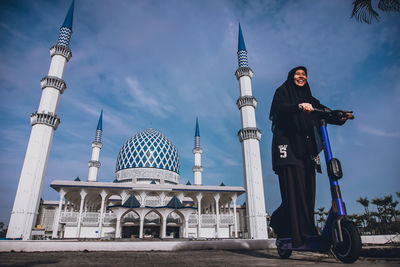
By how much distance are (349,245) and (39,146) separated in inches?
927

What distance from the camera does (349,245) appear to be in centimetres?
227

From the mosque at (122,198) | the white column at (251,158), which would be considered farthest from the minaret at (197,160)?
the white column at (251,158)

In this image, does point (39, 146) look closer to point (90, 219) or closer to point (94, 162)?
point (90, 219)

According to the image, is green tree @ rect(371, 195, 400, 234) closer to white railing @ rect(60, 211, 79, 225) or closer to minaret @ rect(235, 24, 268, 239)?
minaret @ rect(235, 24, 268, 239)

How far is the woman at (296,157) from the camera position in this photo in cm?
299

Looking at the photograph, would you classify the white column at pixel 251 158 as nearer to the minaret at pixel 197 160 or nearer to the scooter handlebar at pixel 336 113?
the minaret at pixel 197 160

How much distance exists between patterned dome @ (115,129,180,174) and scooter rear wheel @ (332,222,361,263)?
109 feet

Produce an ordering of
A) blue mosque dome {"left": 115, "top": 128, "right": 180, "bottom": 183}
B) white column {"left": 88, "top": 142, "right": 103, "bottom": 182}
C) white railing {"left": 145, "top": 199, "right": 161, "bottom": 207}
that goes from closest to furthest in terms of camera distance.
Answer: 1. white railing {"left": 145, "top": 199, "right": 161, "bottom": 207}
2. white column {"left": 88, "top": 142, "right": 103, "bottom": 182}
3. blue mosque dome {"left": 115, "top": 128, "right": 180, "bottom": 183}

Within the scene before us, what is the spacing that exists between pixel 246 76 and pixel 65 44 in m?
19.2

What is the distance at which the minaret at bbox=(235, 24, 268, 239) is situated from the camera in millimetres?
21391

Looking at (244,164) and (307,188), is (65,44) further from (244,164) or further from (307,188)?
(307,188)

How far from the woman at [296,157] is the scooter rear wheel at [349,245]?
0.50 m

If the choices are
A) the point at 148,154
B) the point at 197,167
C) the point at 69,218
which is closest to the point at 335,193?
the point at 69,218

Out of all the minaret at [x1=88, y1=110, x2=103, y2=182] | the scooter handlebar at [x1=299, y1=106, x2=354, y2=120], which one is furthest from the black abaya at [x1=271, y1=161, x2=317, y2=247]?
the minaret at [x1=88, y1=110, x2=103, y2=182]
